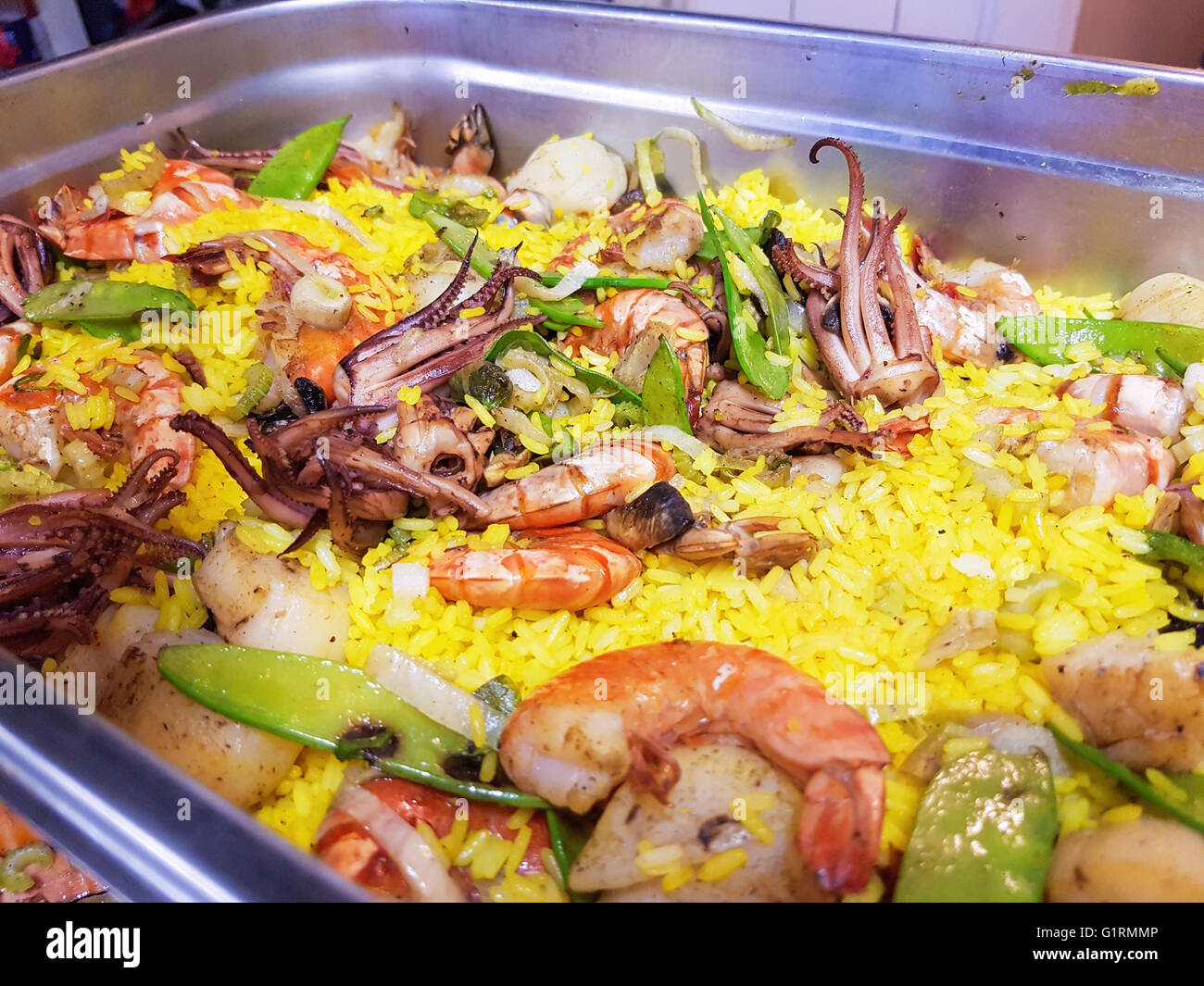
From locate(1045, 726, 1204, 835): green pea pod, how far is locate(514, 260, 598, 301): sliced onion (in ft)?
5.83

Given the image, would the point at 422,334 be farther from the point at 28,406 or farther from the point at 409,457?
the point at 28,406

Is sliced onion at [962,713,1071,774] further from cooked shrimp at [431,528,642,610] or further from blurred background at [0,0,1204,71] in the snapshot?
blurred background at [0,0,1204,71]

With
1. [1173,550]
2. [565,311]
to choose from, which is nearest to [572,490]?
[565,311]

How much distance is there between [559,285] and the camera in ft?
8.20

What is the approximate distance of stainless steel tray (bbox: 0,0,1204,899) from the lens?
2605 millimetres

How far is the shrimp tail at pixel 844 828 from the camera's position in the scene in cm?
123

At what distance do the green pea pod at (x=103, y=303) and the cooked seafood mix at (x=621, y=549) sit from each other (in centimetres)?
2

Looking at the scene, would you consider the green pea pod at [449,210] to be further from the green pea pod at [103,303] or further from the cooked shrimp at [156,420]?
the cooked shrimp at [156,420]

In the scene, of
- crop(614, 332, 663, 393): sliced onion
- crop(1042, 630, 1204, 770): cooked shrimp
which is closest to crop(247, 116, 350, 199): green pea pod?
crop(614, 332, 663, 393): sliced onion

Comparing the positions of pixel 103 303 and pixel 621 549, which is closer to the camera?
pixel 621 549

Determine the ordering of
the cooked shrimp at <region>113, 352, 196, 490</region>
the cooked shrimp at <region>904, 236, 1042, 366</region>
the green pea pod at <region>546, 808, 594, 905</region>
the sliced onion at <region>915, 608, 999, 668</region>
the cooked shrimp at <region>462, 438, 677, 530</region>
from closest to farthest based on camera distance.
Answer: the green pea pod at <region>546, 808, 594, 905</region>, the sliced onion at <region>915, 608, 999, 668</region>, the cooked shrimp at <region>462, 438, 677, 530</region>, the cooked shrimp at <region>113, 352, 196, 490</region>, the cooked shrimp at <region>904, 236, 1042, 366</region>

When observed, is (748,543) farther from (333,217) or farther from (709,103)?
(709,103)

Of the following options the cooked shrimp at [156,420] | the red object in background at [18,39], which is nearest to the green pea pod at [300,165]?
the cooked shrimp at [156,420]

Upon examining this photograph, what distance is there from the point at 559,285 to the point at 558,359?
335 mm
